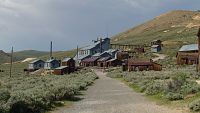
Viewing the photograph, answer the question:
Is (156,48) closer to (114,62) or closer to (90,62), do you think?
(90,62)

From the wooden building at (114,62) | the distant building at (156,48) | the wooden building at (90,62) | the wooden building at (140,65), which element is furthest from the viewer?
the distant building at (156,48)

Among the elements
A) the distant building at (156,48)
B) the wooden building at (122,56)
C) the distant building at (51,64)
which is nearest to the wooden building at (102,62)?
the wooden building at (122,56)

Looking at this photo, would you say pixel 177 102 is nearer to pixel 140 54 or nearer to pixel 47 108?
pixel 47 108

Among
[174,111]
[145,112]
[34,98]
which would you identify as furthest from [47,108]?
[174,111]

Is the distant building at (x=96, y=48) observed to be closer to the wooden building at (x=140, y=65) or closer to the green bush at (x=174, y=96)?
the wooden building at (x=140, y=65)

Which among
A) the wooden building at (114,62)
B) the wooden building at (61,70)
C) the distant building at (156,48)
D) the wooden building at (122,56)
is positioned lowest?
the wooden building at (61,70)

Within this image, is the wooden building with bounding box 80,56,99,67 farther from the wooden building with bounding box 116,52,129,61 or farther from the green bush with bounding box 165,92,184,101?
the green bush with bounding box 165,92,184,101

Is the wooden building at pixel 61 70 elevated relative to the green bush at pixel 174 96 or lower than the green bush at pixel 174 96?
elevated

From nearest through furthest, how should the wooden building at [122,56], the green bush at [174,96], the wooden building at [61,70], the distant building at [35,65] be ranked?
the green bush at [174,96] < the wooden building at [61,70] < the wooden building at [122,56] < the distant building at [35,65]

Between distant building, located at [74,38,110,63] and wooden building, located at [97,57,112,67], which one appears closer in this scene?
wooden building, located at [97,57,112,67]

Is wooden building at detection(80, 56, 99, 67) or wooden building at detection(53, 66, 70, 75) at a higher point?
wooden building at detection(80, 56, 99, 67)

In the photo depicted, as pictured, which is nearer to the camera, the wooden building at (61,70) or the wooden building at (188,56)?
the wooden building at (188,56)

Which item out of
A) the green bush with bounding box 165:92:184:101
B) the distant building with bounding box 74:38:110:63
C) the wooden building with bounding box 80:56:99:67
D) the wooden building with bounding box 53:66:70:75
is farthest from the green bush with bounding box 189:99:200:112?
the distant building with bounding box 74:38:110:63

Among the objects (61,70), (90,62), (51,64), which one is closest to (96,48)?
(90,62)
